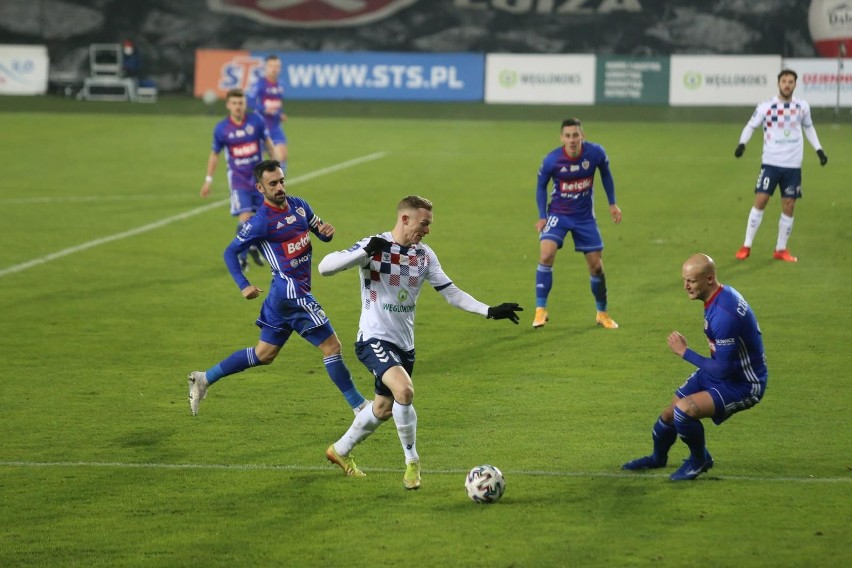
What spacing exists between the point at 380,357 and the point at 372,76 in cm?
3640

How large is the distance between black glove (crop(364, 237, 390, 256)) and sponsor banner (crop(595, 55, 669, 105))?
34957 millimetres

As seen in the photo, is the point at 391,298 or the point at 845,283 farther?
the point at 845,283

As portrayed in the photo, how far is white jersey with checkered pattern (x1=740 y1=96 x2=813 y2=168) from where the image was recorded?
18406 mm

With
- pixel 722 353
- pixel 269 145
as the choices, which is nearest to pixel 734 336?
pixel 722 353

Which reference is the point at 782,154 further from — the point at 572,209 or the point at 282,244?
the point at 282,244

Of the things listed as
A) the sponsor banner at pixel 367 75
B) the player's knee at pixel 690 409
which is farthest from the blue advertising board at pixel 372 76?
the player's knee at pixel 690 409

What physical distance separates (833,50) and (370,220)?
91.6 feet

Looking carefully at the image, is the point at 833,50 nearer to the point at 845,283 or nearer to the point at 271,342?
the point at 845,283

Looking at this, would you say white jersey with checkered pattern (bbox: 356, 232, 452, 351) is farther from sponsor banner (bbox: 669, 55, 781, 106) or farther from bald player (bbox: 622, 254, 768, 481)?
sponsor banner (bbox: 669, 55, 781, 106)

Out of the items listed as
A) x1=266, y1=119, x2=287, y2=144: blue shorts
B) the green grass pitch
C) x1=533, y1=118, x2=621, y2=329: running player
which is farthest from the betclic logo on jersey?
x1=266, y1=119, x2=287, y2=144: blue shorts

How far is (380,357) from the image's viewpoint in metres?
8.91

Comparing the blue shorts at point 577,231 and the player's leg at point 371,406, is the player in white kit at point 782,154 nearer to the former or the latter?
the blue shorts at point 577,231

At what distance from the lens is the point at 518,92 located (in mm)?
42781

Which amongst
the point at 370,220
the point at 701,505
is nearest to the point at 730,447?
the point at 701,505
